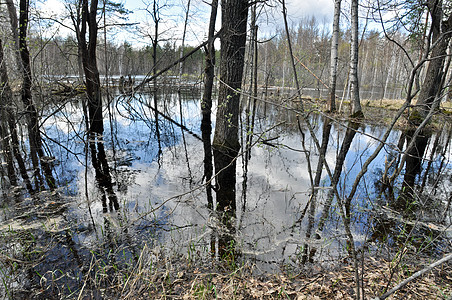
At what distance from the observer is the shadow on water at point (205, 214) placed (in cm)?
273

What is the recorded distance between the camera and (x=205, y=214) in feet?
12.1

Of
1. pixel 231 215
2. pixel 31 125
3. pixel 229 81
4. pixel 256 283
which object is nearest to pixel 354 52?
pixel 229 81

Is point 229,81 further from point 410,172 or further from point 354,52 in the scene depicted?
point 354,52

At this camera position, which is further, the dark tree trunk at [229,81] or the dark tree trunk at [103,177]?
the dark tree trunk at [229,81]

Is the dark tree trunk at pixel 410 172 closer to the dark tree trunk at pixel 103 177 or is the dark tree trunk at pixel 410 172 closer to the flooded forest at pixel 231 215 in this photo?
the flooded forest at pixel 231 215

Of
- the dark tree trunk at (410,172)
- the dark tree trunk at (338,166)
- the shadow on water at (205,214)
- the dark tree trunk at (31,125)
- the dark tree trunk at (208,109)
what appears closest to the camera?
the shadow on water at (205,214)

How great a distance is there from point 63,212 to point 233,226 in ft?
8.39

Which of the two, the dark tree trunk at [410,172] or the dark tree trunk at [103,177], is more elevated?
the dark tree trunk at [410,172]

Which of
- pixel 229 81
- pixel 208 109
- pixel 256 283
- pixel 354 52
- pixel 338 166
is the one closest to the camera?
pixel 256 283

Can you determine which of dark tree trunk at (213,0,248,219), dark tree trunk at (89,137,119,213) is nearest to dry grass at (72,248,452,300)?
dark tree trunk at (89,137,119,213)

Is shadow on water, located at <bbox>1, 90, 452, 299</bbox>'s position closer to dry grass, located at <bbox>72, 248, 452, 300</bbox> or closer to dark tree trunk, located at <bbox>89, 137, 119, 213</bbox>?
dark tree trunk, located at <bbox>89, 137, 119, 213</bbox>

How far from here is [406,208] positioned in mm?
3883

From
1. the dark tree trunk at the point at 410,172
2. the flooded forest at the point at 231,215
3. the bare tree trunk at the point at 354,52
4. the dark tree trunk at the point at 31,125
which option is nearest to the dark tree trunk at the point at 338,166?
the flooded forest at the point at 231,215

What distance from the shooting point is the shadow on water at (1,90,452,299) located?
2.73 meters
